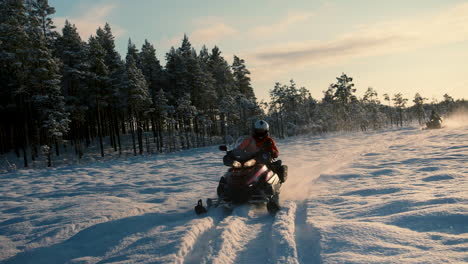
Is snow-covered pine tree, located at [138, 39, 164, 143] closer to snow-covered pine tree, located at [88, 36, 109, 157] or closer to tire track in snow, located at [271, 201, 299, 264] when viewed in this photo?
snow-covered pine tree, located at [88, 36, 109, 157]

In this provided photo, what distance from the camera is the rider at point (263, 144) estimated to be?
8250mm

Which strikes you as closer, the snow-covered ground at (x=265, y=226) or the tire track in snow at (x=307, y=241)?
the tire track in snow at (x=307, y=241)

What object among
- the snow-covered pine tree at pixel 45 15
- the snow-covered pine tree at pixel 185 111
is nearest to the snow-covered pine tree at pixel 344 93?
the snow-covered pine tree at pixel 185 111

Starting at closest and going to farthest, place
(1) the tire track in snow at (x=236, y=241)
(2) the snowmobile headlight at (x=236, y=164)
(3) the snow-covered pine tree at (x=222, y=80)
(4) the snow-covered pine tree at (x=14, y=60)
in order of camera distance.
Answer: (1) the tire track in snow at (x=236, y=241) < (2) the snowmobile headlight at (x=236, y=164) < (4) the snow-covered pine tree at (x=14, y=60) < (3) the snow-covered pine tree at (x=222, y=80)

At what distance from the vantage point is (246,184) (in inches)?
277

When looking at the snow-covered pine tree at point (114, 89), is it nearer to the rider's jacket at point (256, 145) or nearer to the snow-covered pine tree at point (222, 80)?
the snow-covered pine tree at point (222, 80)

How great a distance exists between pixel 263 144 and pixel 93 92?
3701 centimetres

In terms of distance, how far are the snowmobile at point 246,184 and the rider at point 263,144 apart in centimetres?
48

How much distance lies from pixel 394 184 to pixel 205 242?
19.3ft

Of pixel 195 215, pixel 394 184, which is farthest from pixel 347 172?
pixel 195 215

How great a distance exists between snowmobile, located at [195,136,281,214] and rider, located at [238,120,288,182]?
0.48m

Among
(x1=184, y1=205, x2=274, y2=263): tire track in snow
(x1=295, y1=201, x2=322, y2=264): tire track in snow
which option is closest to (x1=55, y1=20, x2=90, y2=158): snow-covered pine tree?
(x1=184, y1=205, x2=274, y2=263): tire track in snow

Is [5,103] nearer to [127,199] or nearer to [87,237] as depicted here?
[127,199]

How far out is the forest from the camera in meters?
31.1
